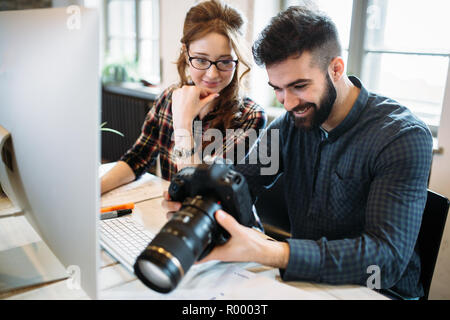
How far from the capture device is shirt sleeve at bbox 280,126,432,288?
729mm

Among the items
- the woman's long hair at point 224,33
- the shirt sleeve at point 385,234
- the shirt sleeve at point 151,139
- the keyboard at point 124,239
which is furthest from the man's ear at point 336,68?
the shirt sleeve at point 151,139

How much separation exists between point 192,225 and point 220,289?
0.16 meters

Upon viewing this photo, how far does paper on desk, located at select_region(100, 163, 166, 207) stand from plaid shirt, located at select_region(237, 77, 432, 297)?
0.32m

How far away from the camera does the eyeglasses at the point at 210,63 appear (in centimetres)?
124

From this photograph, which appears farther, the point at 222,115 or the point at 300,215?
the point at 222,115

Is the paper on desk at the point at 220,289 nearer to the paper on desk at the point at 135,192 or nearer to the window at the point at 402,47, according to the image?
the paper on desk at the point at 135,192

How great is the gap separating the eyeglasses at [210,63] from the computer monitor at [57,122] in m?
0.66

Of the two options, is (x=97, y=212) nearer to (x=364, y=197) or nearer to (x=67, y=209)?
(x=67, y=209)

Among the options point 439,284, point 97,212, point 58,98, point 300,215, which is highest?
point 58,98

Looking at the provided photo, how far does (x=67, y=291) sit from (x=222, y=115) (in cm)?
82

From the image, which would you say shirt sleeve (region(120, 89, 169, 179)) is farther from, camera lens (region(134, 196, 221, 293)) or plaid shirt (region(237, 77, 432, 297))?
camera lens (region(134, 196, 221, 293))

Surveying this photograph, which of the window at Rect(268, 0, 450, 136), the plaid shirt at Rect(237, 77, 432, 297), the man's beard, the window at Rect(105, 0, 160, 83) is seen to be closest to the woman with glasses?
the plaid shirt at Rect(237, 77, 432, 297)
